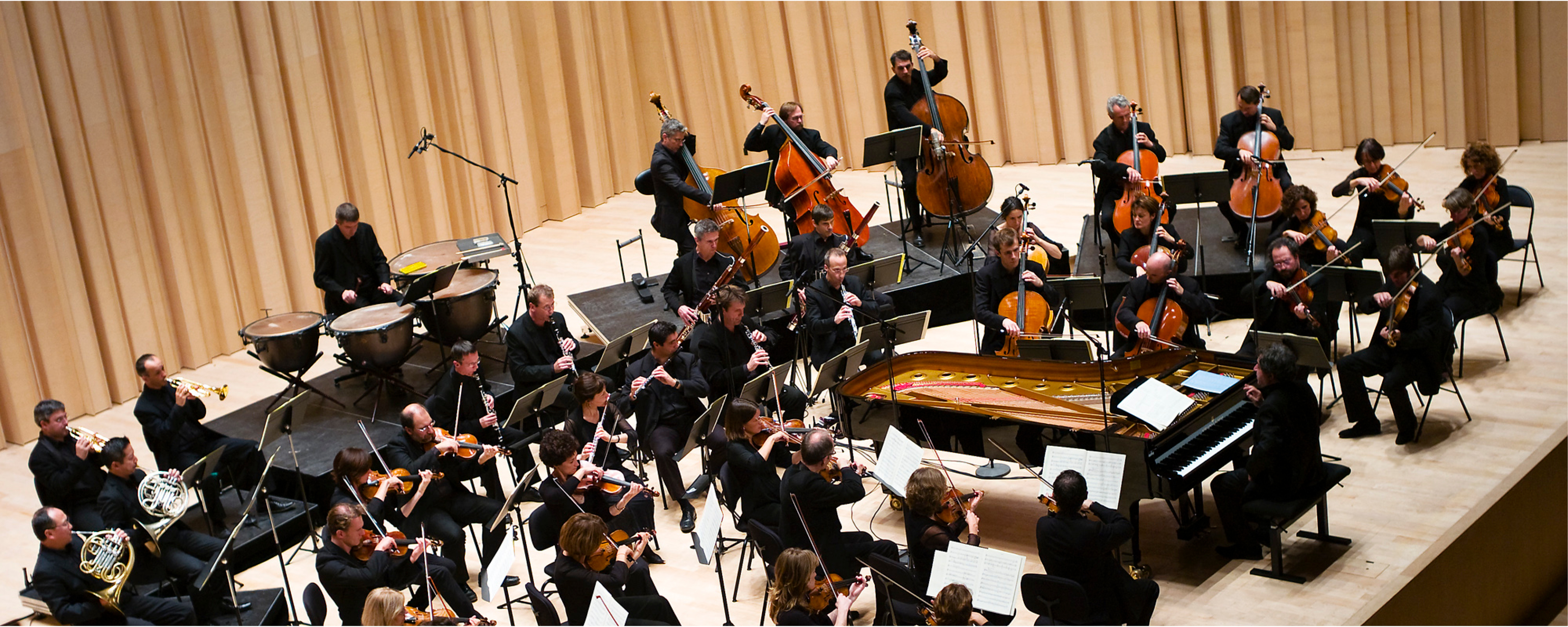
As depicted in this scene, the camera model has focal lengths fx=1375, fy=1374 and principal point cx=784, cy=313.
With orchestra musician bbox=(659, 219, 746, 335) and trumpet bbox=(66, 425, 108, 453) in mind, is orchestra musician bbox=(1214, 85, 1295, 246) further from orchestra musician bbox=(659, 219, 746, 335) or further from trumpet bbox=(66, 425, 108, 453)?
trumpet bbox=(66, 425, 108, 453)

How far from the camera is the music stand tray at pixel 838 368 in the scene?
660 cm

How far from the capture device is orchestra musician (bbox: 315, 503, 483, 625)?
5719mm

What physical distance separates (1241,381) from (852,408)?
177 centimetres

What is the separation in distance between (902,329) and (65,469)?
4246mm

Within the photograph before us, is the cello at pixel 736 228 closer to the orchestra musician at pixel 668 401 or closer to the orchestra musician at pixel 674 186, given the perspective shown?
the orchestra musician at pixel 674 186

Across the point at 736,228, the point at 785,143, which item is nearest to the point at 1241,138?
the point at 785,143

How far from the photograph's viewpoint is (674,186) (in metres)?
9.22

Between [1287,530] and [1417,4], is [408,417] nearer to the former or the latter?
[1287,530]

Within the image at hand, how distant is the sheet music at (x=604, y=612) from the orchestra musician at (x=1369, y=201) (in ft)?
18.2

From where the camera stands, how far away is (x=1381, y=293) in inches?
279

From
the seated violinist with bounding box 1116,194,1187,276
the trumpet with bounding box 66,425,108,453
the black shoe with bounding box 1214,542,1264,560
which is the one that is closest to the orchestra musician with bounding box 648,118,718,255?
the seated violinist with bounding box 1116,194,1187,276

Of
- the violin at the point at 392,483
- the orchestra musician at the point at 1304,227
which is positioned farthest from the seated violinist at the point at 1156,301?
the violin at the point at 392,483

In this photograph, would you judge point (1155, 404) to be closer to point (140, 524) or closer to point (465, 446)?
point (465, 446)

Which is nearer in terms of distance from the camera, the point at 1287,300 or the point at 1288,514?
the point at 1288,514
